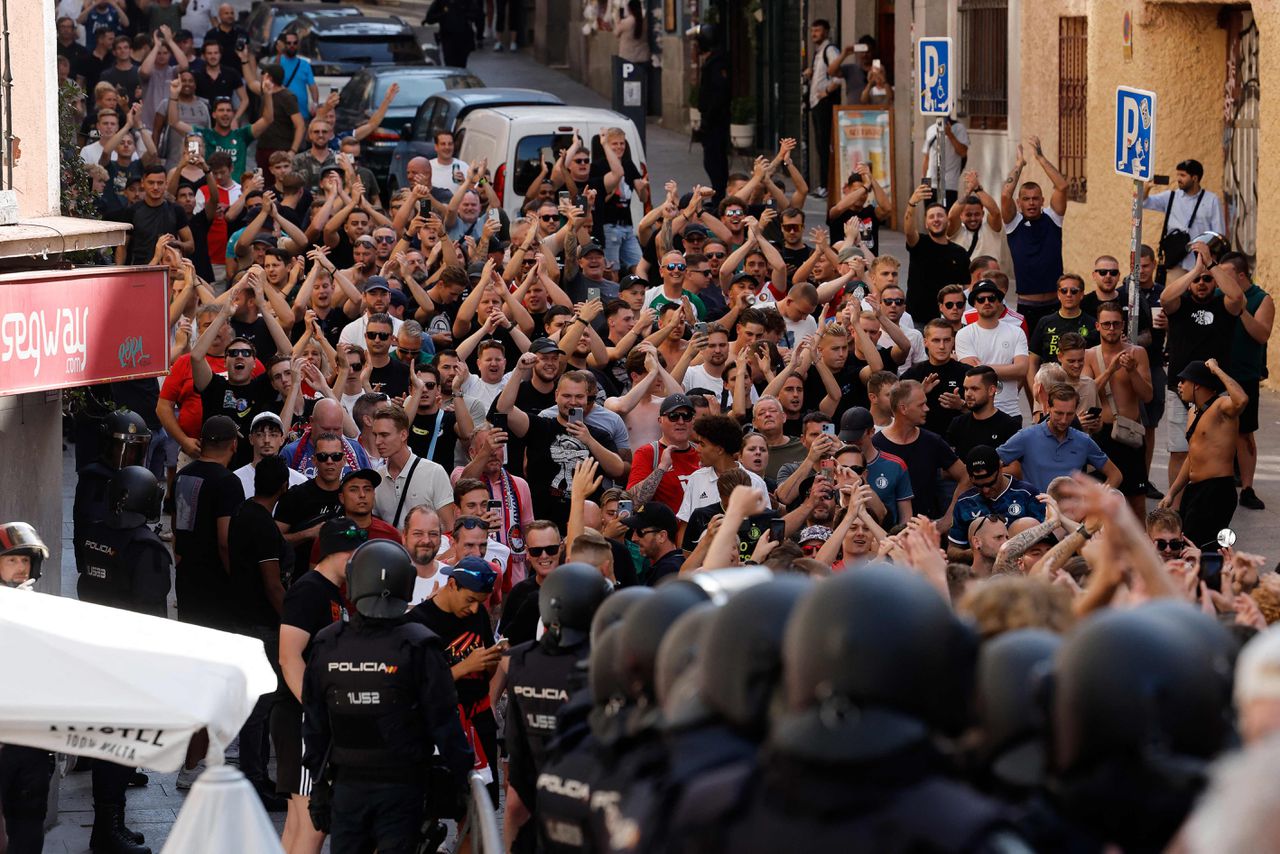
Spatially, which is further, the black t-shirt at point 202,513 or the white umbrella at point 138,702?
the black t-shirt at point 202,513

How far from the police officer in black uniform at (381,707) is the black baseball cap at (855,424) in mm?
4222

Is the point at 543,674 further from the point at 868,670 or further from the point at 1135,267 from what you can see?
the point at 1135,267

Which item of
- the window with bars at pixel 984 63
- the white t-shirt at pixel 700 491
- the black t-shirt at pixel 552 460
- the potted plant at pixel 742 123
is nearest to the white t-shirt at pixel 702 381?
the black t-shirt at pixel 552 460

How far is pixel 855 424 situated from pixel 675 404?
102 centimetres

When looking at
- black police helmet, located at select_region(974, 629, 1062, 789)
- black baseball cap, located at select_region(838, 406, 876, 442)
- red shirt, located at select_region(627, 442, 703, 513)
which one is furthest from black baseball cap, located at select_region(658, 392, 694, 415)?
black police helmet, located at select_region(974, 629, 1062, 789)

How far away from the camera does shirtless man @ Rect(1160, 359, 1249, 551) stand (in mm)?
12844

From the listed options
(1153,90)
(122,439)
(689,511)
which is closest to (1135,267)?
(689,511)

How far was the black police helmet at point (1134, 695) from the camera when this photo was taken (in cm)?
381

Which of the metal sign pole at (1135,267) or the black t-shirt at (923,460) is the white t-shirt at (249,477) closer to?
the black t-shirt at (923,460)

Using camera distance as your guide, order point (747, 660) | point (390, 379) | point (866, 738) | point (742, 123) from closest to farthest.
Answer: point (866, 738) < point (747, 660) < point (390, 379) < point (742, 123)

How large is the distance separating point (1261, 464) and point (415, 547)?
308 inches

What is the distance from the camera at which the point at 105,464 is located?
10.7 m

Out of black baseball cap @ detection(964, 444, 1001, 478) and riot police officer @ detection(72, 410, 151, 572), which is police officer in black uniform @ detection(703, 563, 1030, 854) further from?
black baseball cap @ detection(964, 444, 1001, 478)

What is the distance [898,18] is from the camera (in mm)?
25891
